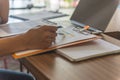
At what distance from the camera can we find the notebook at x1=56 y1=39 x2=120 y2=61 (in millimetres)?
820

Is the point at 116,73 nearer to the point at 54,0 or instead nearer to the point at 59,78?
the point at 59,78

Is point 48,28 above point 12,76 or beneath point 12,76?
above

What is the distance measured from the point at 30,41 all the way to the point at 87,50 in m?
0.26

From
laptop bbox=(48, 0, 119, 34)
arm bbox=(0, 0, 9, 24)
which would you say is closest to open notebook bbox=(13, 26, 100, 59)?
laptop bbox=(48, 0, 119, 34)

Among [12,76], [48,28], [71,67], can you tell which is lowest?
[12,76]

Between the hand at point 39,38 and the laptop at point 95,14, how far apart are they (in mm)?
410

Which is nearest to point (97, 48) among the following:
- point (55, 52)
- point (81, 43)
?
point (81, 43)

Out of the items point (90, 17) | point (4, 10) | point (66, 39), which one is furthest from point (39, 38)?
point (4, 10)

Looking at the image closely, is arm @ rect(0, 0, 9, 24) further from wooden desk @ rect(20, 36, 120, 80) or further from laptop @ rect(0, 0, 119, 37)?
wooden desk @ rect(20, 36, 120, 80)

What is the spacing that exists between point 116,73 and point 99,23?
0.55 meters

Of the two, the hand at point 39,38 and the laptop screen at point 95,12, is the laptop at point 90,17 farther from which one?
the hand at point 39,38

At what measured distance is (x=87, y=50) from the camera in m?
0.88

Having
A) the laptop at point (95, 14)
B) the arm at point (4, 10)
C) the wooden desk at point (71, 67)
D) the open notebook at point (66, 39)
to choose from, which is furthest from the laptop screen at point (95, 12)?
the arm at point (4, 10)

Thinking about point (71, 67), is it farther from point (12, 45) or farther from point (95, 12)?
point (95, 12)
